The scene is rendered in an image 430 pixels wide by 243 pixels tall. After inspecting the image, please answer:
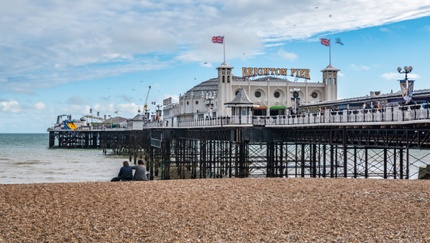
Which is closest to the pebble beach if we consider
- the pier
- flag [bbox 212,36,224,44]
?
the pier

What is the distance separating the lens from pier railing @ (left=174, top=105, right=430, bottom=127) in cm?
2448

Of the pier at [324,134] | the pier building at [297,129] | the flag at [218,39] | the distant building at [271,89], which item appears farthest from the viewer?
the distant building at [271,89]

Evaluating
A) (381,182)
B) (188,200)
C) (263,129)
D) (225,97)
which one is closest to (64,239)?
(188,200)

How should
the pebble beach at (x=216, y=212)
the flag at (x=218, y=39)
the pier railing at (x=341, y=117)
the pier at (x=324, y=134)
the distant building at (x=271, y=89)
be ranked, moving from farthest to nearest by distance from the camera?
the distant building at (x=271, y=89) < the flag at (x=218, y=39) < the pier at (x=324, y=134) < the pier railing at (x=341, y=117) < the pebble beach at (x=216, y=212)

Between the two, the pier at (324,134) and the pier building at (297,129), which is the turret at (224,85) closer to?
the pier building at (297,129)

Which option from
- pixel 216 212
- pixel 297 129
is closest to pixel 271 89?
pixel 297 129

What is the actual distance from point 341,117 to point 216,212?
16.7 m

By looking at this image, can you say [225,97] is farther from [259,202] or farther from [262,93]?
[259,202]

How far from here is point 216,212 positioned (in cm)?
1579

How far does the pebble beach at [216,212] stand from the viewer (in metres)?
13.4

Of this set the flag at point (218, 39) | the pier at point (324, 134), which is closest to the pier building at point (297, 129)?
the pier at point (324, 134)

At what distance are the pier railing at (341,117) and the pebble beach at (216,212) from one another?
4.30 metres

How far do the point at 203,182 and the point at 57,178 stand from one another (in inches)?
1247

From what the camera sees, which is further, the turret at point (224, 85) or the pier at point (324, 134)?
the turret at point (224, 85)
